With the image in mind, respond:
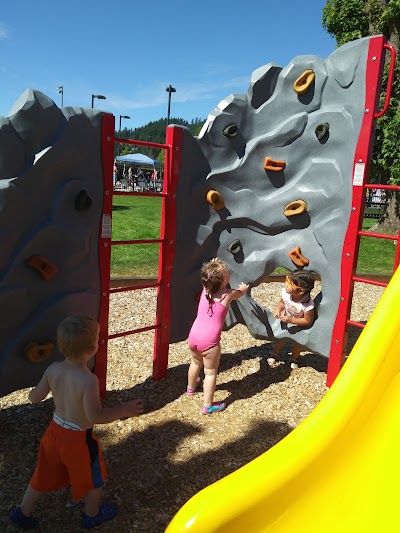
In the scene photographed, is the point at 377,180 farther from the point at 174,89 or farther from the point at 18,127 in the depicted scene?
the point at 174,89

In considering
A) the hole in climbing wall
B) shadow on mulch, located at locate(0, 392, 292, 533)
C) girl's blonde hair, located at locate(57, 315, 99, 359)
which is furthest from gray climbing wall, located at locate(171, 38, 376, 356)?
the hole in climbing wall

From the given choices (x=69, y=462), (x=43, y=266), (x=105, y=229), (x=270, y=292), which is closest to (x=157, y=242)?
(x=105, y=229)

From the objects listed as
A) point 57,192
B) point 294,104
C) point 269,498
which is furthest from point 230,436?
point 294,104

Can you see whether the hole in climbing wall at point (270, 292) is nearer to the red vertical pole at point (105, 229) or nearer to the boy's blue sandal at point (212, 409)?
the boy's blue sandal at point (212, 409)

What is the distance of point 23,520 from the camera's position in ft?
7.64

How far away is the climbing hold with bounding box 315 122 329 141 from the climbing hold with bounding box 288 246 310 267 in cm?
96

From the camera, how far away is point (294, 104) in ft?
13.2

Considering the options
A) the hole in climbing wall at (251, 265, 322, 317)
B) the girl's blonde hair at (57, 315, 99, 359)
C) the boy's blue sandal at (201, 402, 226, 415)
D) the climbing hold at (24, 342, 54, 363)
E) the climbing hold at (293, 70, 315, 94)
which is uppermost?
the climbing hold at (293, 70, 315, 94)

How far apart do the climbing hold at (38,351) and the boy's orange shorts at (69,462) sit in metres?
0.85

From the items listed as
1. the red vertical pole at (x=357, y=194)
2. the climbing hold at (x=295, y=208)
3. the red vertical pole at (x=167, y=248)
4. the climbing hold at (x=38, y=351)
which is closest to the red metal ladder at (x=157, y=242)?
the red vertical pole at (x=167, y=248)

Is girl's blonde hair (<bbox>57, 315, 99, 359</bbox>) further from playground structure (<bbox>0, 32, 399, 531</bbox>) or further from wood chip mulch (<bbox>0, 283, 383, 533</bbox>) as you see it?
wood chip mulch (<bbox>0, 283, 383, 533</bbox>)

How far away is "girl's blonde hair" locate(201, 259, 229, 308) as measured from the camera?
11.9 feet

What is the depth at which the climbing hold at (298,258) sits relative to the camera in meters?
4.13

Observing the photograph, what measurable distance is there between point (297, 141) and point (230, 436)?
250cm
